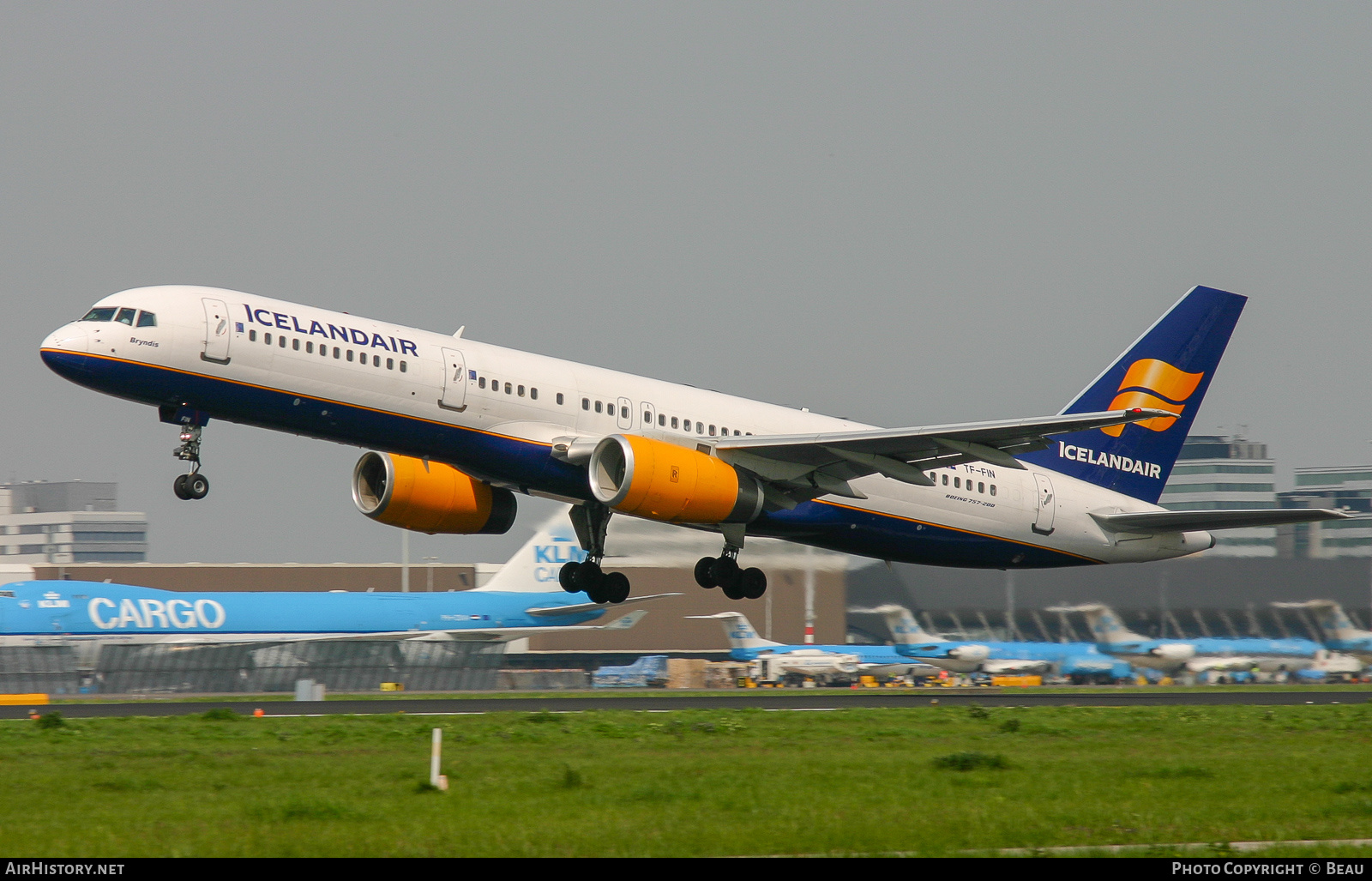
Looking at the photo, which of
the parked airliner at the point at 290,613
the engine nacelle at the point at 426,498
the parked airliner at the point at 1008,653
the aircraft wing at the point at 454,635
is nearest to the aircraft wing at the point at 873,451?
the engine nacelle at the point at 426,498

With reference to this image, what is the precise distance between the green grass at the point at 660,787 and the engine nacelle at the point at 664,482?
4.44 metres

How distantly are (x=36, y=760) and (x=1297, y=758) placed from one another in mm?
21418

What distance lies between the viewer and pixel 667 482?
Result: 27.2 metres

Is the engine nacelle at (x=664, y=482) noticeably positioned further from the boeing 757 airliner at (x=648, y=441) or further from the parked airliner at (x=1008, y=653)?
the parked airliner at (x=1008, y=653)

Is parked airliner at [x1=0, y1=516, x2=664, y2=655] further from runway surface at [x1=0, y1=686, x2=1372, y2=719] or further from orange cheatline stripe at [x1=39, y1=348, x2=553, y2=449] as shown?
orange cheatline stripe at [x1=39, y1=348, x2=553, y2=449]

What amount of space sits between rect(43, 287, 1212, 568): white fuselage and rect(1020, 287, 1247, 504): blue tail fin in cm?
249

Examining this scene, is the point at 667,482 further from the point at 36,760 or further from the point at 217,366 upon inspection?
the point at 36,760

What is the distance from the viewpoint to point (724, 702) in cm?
4375

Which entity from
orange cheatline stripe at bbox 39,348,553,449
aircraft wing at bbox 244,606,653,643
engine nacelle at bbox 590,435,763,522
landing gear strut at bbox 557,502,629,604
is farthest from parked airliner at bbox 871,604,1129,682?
orange cheatline stripe at bbox 39,348,553,449

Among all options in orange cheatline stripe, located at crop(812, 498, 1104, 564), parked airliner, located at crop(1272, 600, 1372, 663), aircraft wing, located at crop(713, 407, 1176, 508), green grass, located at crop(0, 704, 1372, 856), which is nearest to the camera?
green grass, located at crop(0, 704, 1372, 856)

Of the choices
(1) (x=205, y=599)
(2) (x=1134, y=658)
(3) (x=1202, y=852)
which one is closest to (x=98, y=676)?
(1) (x=205, y=599)

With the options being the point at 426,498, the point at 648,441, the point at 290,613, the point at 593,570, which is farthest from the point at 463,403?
the point at 290,613

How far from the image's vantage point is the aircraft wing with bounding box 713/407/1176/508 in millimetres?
27188

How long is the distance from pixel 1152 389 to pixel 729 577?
483 inches
